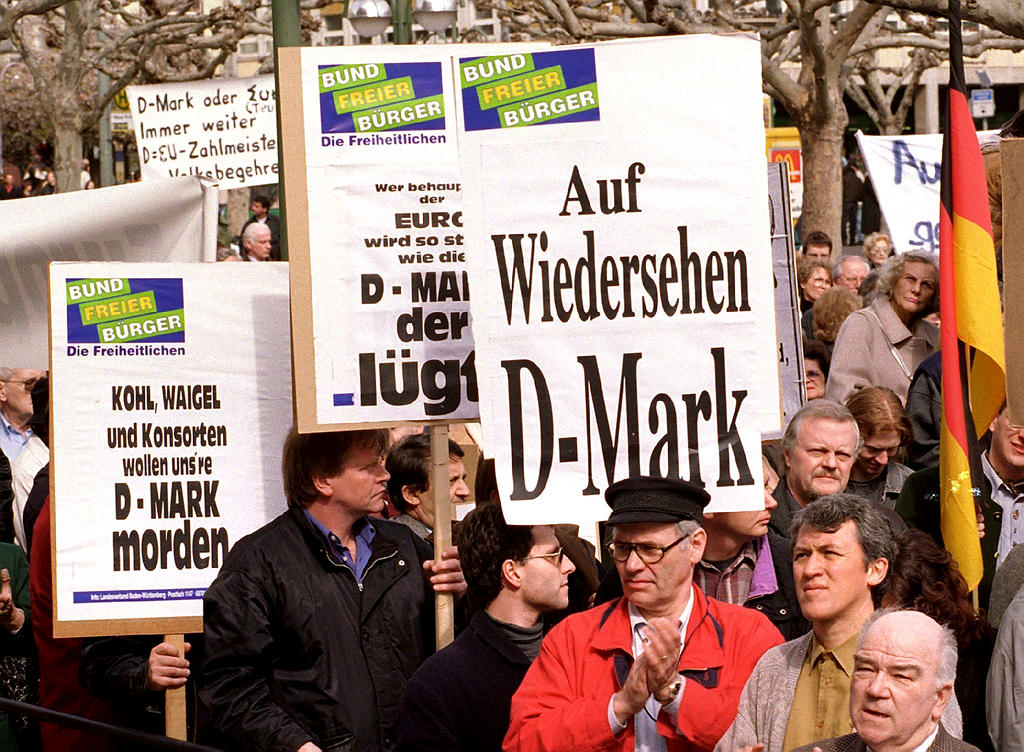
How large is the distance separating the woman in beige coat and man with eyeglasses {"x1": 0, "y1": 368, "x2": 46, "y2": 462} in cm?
389

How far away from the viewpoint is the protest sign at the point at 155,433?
18.6 feet

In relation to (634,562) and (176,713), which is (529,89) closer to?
(634,562)

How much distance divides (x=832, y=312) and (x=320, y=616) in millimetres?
5626

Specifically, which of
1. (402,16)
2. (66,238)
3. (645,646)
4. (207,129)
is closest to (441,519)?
(645,646)

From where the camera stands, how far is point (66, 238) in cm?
731

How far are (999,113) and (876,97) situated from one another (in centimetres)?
1734

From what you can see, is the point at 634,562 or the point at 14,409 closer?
the point at 634,562

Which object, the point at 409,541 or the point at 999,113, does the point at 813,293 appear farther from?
the point at 999,113

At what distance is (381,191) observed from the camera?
5.13m

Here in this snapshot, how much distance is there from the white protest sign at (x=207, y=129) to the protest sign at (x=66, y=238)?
5999 mm

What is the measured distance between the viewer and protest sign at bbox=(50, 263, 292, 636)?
5.66 metres

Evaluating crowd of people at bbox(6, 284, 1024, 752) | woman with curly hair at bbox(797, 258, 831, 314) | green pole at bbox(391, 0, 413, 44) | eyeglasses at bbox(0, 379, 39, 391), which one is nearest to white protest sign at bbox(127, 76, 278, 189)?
green pole at bbox(391, 0, 413, 44)

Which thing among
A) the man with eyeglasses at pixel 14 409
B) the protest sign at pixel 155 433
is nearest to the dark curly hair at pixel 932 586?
the protest sign at pixel 155 433

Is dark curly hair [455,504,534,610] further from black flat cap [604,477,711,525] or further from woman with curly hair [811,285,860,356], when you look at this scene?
woman with curly hair [811,285,860,356]
